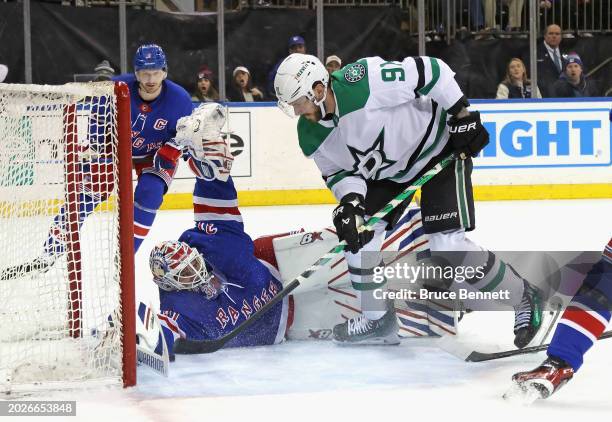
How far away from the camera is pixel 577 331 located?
8.71ft

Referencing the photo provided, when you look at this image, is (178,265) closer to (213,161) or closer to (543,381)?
(213,161)

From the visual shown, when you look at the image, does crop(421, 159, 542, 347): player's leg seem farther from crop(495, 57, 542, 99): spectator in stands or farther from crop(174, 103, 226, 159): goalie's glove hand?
crop(495, 57, 542, 99): spectator in stands

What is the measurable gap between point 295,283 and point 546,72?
17.3 ft

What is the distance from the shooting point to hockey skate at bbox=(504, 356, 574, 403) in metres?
2.63

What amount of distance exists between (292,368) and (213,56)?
16.4 feet

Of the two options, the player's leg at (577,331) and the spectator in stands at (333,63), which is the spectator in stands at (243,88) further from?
the player's leg at (577,331)

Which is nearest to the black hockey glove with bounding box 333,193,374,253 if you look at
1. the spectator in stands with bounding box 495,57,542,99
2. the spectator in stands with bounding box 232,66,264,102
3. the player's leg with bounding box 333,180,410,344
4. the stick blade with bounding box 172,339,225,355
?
the player's leg with bounding box 333,180,410,344

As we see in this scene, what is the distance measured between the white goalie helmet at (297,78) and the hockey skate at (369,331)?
0.75 meters

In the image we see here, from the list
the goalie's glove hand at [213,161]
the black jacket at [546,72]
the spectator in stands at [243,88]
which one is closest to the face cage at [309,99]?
the goalie's glove hand at [213,161]

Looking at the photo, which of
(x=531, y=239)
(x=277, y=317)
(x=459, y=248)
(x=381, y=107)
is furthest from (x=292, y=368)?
(x=531, y=239)

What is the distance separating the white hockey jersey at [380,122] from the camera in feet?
10.9

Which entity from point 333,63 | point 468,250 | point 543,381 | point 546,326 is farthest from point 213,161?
point 333,63

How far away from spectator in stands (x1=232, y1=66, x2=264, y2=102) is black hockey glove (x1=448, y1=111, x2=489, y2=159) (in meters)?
4.47

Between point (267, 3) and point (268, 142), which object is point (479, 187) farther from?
point (267, 3)
